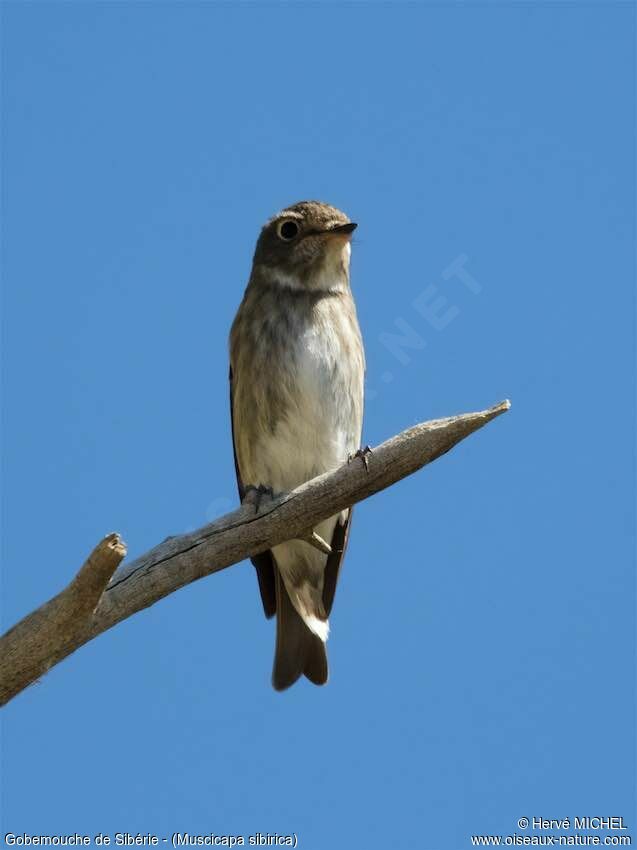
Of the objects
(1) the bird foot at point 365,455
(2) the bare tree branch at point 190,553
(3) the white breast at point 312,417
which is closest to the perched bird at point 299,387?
(3) the white breast at point 312,417

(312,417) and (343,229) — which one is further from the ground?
(343,229)

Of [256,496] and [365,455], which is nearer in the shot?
[365,455]

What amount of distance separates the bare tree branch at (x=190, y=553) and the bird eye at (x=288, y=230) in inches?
82.3

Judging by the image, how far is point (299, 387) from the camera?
793cm

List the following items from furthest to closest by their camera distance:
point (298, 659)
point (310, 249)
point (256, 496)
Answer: point (298, 659), point (310, 249), point (256, 496)

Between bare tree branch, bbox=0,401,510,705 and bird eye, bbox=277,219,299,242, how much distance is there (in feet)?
6.86

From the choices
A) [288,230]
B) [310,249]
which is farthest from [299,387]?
[288,230]

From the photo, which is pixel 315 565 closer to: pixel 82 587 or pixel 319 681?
pixel 319 681

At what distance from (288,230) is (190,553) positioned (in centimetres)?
269

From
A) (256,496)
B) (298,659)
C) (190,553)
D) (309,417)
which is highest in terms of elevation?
(309,417)

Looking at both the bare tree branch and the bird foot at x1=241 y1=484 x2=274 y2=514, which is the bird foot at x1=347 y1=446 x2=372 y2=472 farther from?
the bird foot at x1=241 y1=484 x2=274 y2=514

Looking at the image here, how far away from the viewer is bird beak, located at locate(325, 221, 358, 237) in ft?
26.7

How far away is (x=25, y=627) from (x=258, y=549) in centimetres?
141

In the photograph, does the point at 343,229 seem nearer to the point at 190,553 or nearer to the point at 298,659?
the point at 190,553
